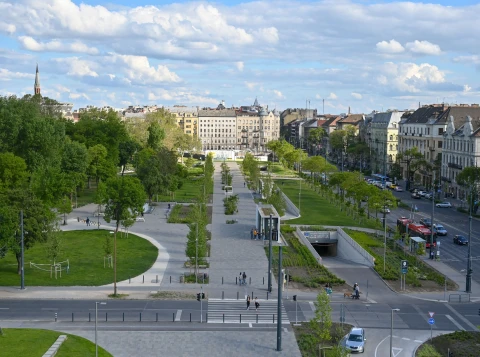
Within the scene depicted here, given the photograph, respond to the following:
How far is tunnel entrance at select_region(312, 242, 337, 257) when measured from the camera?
7556 cm

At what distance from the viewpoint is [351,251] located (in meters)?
67.7

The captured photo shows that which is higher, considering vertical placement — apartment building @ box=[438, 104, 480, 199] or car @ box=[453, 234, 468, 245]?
apartment building @ box=[438, 104, 480, 199]

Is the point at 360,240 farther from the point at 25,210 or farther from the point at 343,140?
the point at 343,140

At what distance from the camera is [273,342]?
38.4 metres

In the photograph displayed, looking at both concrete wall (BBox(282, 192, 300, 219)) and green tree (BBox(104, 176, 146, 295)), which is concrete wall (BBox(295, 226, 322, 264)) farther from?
green tree (BBox(104, 176, 146, 295))

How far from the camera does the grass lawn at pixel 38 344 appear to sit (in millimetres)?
35125

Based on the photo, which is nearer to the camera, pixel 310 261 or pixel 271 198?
pixel 310 261

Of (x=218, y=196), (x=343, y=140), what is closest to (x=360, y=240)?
(x=218, y=196)

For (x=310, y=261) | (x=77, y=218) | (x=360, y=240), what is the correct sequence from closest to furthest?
(x=310, y=261), (x=360, y=240), (x=77, y=218)

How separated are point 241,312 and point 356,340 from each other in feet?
33.0

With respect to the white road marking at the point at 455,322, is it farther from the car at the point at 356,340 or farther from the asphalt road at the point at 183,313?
the car at the point at 356,340

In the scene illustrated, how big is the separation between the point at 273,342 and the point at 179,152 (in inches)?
6145

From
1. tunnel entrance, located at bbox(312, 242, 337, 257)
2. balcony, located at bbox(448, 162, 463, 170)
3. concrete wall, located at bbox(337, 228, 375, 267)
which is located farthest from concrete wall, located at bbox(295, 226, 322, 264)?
balcony, located at bbox(448, 162, 463, 170)

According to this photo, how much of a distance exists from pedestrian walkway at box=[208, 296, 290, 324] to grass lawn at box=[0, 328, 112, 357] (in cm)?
903
